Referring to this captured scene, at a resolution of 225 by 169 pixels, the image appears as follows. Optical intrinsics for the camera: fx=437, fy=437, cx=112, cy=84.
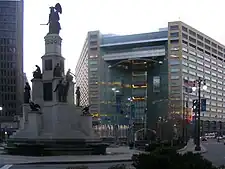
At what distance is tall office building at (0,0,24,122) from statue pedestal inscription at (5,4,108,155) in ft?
339

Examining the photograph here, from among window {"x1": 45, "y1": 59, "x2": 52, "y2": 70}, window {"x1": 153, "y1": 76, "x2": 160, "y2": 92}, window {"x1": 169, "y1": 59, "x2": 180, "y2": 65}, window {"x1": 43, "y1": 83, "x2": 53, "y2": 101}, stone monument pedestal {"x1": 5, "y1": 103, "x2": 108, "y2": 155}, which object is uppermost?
window {"x1": 169, "y1": 59, "x2": 180, "y2": 65}

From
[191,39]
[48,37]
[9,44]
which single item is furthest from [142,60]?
[48,37]

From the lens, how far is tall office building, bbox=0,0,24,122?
14362 cm

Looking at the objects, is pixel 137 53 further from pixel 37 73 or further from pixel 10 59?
pixel 37 73

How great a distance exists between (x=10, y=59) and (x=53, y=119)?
111 meters

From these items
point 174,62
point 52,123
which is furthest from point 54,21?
point 174,62

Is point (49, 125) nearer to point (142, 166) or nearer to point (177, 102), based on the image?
point (142, 166)

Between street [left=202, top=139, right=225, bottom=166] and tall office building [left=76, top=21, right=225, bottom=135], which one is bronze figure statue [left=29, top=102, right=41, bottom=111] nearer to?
street [left=202, top=139, right=225, bottom=166]

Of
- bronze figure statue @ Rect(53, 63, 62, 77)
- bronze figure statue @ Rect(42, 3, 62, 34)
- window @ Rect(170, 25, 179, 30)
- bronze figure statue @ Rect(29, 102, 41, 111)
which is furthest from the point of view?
window @ Rect(170, 25, 179, 30)

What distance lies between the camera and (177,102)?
414 ft

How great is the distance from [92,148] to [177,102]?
90664mm

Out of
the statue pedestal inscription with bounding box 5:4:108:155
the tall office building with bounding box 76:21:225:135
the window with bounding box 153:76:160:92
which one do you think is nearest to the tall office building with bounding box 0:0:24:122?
the tall office building with bounding box 76:21:225:135

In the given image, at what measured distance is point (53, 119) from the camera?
127 ft

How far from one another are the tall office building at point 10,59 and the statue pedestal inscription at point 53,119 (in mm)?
103476
